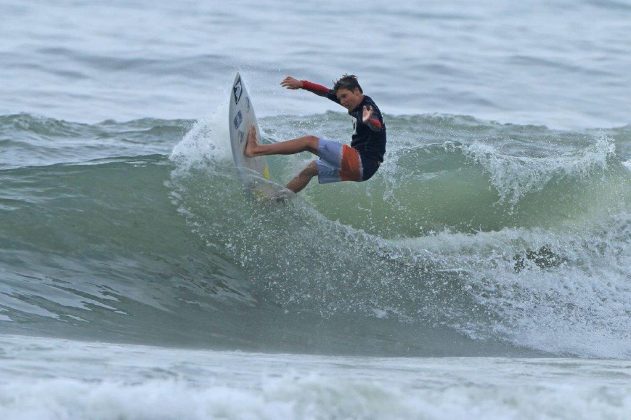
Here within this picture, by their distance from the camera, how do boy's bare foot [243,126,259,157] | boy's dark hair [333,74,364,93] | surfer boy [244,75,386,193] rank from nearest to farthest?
boy's dark hair [333,74,364,93] → surfer boy [244,75,386,193] → boy's bare foot [243,126,259,157]

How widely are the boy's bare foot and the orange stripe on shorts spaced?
867mm

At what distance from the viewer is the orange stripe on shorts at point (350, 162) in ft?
29.0

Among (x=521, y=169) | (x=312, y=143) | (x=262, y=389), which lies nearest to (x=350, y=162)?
(x=312, y=143)

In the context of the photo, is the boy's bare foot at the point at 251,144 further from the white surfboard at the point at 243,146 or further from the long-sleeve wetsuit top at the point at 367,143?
the long-sleeve wetsuit top at the point at 367,143

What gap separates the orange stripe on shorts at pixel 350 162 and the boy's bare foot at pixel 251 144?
2.85 feet

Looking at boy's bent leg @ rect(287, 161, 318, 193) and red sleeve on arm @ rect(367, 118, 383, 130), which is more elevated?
red sleeve on arm @ rect(367, 118, 383, 130)

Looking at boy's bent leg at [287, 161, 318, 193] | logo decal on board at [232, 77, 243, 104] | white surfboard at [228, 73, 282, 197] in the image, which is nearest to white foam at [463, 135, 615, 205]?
boy's bent leg at [287, 161, 318, 193]

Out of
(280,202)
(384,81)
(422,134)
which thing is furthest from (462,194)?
(384,81)

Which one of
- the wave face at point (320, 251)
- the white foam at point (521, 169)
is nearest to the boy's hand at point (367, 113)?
the wave face at point (320, 251)

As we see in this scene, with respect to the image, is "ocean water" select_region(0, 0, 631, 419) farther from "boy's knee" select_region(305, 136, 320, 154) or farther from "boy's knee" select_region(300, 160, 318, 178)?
"boy's knee" select_region(305, 136, 320, 154)

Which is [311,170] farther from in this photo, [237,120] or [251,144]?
[237,120]

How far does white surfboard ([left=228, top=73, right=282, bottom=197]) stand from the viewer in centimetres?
960

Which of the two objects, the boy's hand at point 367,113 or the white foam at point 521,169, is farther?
the white foam at point 521,169

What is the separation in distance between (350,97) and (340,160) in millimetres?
532
